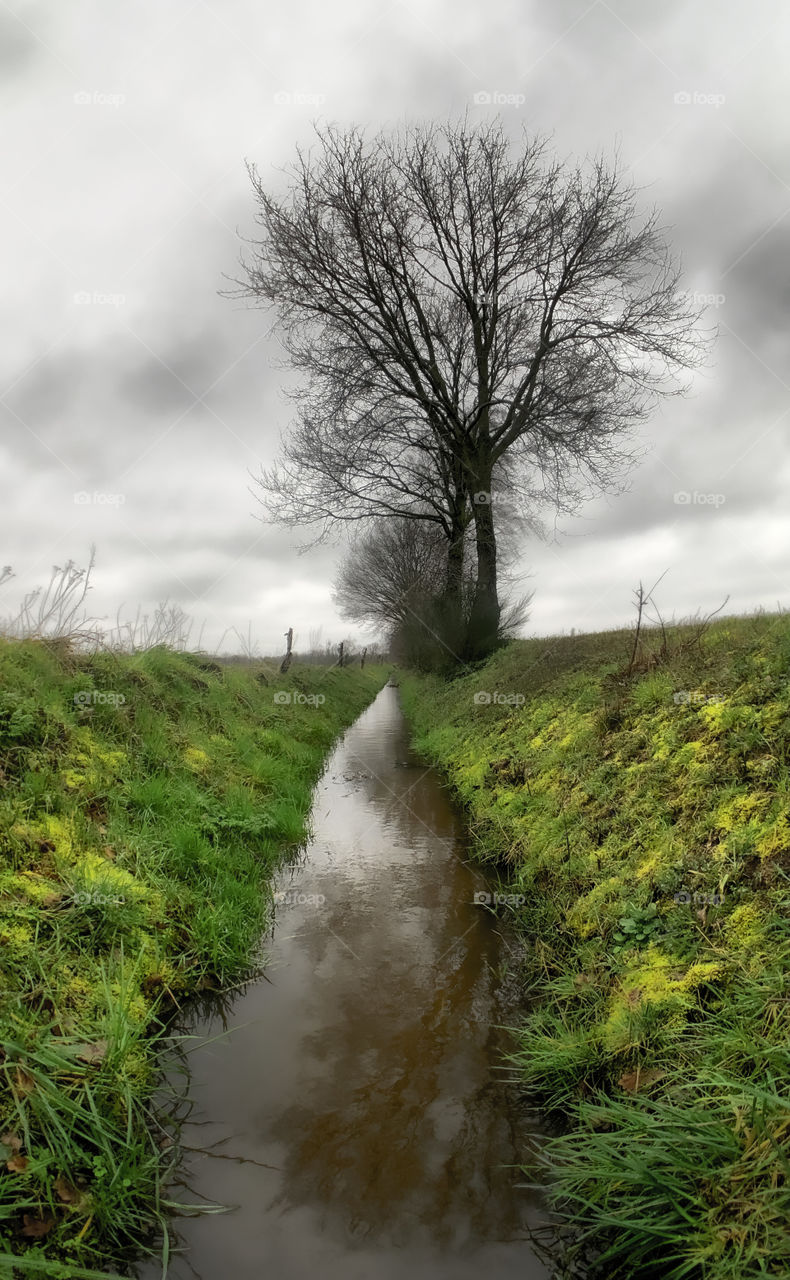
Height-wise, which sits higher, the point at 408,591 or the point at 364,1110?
the point at 408,591

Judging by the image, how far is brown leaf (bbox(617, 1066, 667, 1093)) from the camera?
2650 millimetres

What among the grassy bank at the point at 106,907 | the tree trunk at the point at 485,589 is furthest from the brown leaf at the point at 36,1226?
the tree trunk at the point at 485,589

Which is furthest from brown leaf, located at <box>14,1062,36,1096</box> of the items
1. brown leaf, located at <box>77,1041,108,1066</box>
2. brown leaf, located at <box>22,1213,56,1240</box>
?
brown leaf, located at <box>22,1213,56,1240</box>

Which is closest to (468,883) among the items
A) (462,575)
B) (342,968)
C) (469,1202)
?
(342,968)

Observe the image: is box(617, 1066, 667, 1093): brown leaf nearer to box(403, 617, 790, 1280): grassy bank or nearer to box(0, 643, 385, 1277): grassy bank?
box(403, 617, 790, 1280): grassy bank

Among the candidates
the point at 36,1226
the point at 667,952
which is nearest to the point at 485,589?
the point at 667,952

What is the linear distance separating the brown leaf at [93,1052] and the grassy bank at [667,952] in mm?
1914

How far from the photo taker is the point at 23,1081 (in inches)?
101

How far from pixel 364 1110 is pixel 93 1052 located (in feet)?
4.00

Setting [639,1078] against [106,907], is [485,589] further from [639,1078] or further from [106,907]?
[639,1078]

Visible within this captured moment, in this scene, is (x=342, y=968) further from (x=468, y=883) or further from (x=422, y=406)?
(x=422, y=406)

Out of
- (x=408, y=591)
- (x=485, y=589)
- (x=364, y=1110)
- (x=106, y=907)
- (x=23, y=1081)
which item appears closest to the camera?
(x=23, y=1081)

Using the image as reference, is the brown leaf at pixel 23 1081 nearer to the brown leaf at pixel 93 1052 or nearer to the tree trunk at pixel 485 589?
the brown leaf at pixel 93 1052

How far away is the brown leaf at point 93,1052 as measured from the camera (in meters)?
2.83
